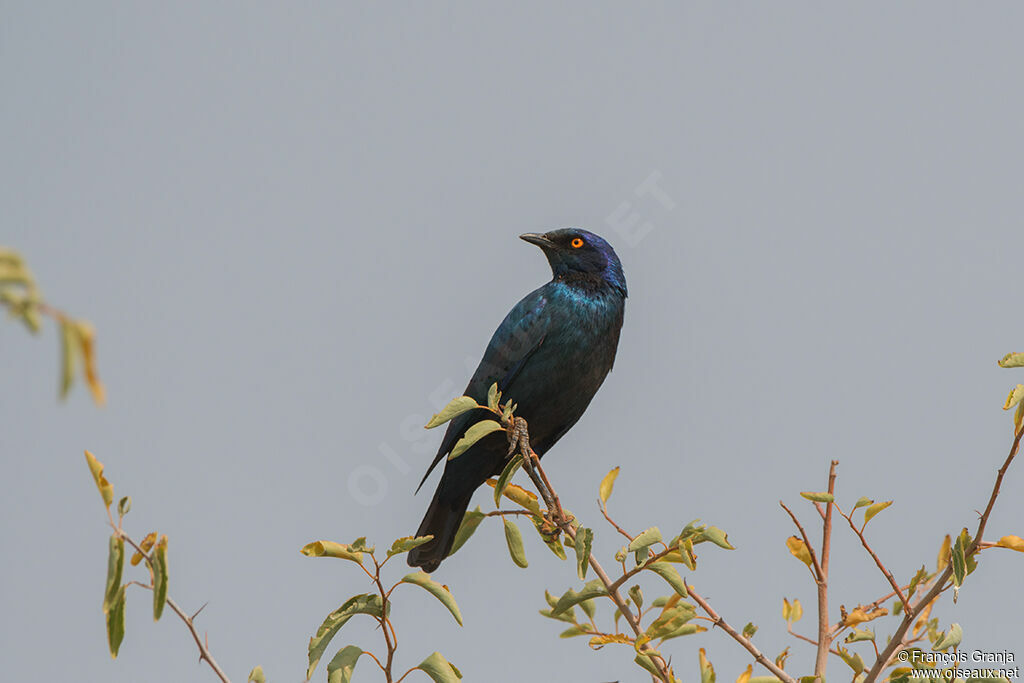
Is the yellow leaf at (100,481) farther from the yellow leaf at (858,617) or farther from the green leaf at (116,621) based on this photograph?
the yellow leaf at (858,617)

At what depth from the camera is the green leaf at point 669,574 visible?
10.6 ft

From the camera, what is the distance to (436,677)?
3.08m

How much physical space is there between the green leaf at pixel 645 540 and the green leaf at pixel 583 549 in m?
0.15

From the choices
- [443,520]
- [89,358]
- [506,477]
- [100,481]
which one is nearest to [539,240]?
[443,520]

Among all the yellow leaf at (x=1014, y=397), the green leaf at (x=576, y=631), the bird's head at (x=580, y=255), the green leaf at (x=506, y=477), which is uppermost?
the bird's head at (x=580, y=255)

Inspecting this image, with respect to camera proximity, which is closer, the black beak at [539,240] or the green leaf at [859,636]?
the green leaf at [859,636]

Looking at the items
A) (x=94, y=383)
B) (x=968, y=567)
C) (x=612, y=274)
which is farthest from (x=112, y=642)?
(x=612, y=274)

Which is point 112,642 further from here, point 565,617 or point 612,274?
point 612,274

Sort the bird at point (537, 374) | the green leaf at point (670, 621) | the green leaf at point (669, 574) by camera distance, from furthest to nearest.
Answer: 1. the bird at point (537, 374)
2. the green leaf at point (670, 621)
3. the green leaf at point (669, 574)

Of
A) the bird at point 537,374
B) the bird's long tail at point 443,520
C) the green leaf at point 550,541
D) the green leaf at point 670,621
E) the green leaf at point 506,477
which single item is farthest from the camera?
the bird's long tail at point 443,520

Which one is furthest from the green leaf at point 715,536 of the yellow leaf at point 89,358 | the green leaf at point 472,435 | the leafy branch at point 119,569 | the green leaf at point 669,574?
the yellow leaf at point 89,358

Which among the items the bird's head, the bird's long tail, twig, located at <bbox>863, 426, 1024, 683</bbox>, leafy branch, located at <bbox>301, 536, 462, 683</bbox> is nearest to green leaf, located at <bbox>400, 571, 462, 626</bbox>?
leafy branch, located at <bbox>301, 536, 462, 683</bbox>

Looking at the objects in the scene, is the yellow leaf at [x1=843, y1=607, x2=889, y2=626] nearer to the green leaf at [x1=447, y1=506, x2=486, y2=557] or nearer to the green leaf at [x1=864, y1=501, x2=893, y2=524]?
the green leaf at [x1=864, y1=501, x2=893, y2=524]

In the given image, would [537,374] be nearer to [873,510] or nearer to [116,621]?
[873,510]
